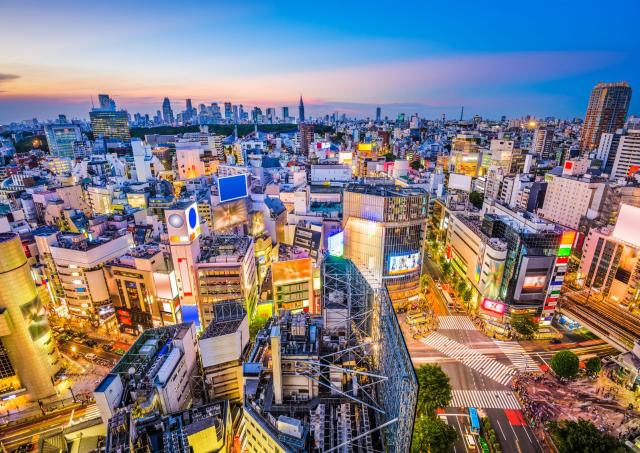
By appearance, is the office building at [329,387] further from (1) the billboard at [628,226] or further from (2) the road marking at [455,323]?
(1) the billboard at [628,226]

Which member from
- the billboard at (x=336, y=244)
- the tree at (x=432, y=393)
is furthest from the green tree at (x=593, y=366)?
the billboard at (x=336, y=244)

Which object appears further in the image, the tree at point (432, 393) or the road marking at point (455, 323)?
the road marking at point (455, 323)

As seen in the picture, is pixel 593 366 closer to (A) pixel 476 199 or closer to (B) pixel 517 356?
(B) pixel 517 356

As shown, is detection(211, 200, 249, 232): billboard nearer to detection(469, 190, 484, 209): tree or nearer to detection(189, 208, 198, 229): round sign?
detection(189, 208, 198, 229): round sign

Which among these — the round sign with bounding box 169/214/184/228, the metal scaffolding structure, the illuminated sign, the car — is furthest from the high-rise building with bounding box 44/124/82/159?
the car

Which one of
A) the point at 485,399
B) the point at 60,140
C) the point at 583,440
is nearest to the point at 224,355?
the point at 485,399

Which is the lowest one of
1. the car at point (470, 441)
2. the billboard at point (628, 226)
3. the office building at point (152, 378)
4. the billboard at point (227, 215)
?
the car at point (470, 441)

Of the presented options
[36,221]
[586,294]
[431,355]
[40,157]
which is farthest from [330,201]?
[40,157]

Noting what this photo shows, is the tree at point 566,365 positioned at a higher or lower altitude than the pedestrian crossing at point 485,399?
higher
